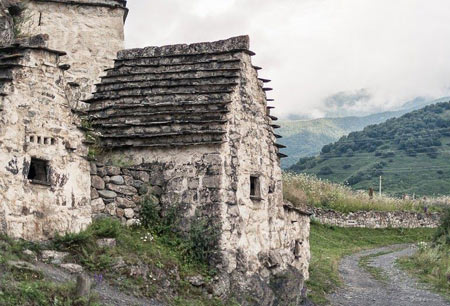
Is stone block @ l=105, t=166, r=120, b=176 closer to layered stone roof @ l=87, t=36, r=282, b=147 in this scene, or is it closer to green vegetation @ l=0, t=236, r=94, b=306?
layered stone roof @ l=87, t=36, r=282, b=147

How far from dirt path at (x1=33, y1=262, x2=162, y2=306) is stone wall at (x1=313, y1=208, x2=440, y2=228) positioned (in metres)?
24.1

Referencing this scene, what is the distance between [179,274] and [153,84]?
156 inches

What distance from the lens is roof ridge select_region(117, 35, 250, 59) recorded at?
13.8 meters

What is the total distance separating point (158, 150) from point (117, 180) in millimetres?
995

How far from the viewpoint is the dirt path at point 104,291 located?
31.4ft

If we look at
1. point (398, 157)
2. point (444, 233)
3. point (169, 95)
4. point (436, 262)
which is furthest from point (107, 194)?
point (398, 157)

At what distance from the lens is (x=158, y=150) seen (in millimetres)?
13141

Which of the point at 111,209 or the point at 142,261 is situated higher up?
the point at 111,209

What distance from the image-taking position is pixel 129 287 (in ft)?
35.0

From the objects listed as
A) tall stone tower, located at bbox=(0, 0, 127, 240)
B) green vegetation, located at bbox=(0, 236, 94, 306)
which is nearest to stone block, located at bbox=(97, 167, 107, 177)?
tall stone tower, located at bbox=(0, 0, 127, 240)

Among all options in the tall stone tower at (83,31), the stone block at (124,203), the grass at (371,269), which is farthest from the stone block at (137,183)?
the grass at (371,269)

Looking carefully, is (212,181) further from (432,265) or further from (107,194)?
(432,265)

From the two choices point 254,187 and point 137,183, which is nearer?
point 137,183

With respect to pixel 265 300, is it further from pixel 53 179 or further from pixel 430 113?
pixel 430 113
